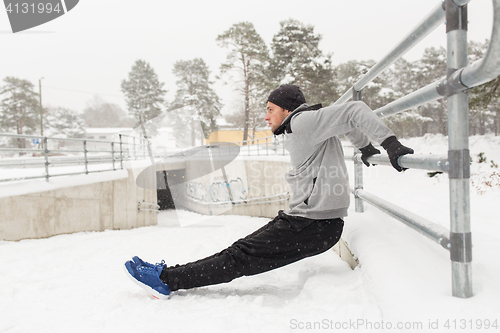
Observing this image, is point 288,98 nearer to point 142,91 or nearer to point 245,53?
point 245,53

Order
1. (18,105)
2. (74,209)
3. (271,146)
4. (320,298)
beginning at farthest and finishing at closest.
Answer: (18,105) → (271,146) → (74,209) → (320,298)

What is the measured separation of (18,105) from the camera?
94.9ft

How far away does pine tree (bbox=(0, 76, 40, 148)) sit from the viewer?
28.5 metres

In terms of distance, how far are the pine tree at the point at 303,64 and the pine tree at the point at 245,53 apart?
14.1 ft

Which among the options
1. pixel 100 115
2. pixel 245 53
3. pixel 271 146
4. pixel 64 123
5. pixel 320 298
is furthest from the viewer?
pixel 100 115

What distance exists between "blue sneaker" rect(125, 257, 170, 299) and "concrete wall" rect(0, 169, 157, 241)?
448 centimetres

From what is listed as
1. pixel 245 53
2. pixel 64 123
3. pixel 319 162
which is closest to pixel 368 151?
pixel 319 162

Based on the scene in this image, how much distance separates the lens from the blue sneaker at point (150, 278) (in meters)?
1.88

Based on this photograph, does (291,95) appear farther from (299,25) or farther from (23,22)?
(23,22)

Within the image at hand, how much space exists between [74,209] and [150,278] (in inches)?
208

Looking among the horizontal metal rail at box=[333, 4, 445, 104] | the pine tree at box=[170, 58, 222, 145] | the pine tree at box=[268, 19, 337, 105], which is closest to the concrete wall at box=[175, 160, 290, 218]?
the pine tree at box=[268, 19, 337, 105]

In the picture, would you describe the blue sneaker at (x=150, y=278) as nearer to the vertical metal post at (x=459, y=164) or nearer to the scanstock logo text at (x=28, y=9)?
the vertical metal post at (x=459, y=164)

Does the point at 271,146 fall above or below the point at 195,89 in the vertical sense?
below

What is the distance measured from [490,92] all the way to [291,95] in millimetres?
8354
